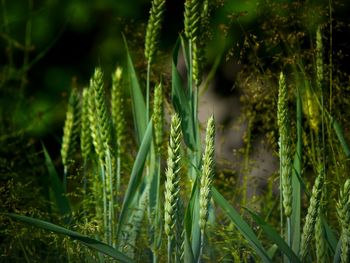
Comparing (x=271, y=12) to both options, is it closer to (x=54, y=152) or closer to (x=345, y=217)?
(x=345, y=217)

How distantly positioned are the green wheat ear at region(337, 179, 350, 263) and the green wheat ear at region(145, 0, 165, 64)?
0.86 meters

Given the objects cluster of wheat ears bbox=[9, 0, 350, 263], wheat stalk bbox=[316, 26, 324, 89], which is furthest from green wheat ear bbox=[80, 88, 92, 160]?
wheat stalk bbox=[316, 26, 324, 89]

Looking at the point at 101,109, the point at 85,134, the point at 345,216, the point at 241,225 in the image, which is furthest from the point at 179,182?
the point at 85,134

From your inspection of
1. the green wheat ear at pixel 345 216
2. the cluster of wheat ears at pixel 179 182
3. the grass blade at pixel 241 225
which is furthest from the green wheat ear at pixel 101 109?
the green wheat ear at pixel 345 216

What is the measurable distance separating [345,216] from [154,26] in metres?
0.90

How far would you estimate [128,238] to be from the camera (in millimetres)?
2604

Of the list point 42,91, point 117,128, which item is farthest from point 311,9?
point 42,91

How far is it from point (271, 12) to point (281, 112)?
63 centimetres

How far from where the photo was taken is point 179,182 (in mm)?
2186

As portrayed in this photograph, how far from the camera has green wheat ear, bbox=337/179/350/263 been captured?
1.91 metres

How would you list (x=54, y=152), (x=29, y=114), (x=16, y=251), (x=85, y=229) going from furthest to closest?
(x=54, y=152)
(x=29, y=114)
(x=16, y=251)
(x=85, y=229)

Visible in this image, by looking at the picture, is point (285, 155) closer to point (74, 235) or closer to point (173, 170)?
point (173, 170)

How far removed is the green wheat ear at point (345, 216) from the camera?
1909mm

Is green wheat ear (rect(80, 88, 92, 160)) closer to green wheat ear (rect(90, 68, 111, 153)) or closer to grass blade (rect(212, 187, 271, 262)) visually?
green wheat ear (rect(90, 68, 111, 153))
